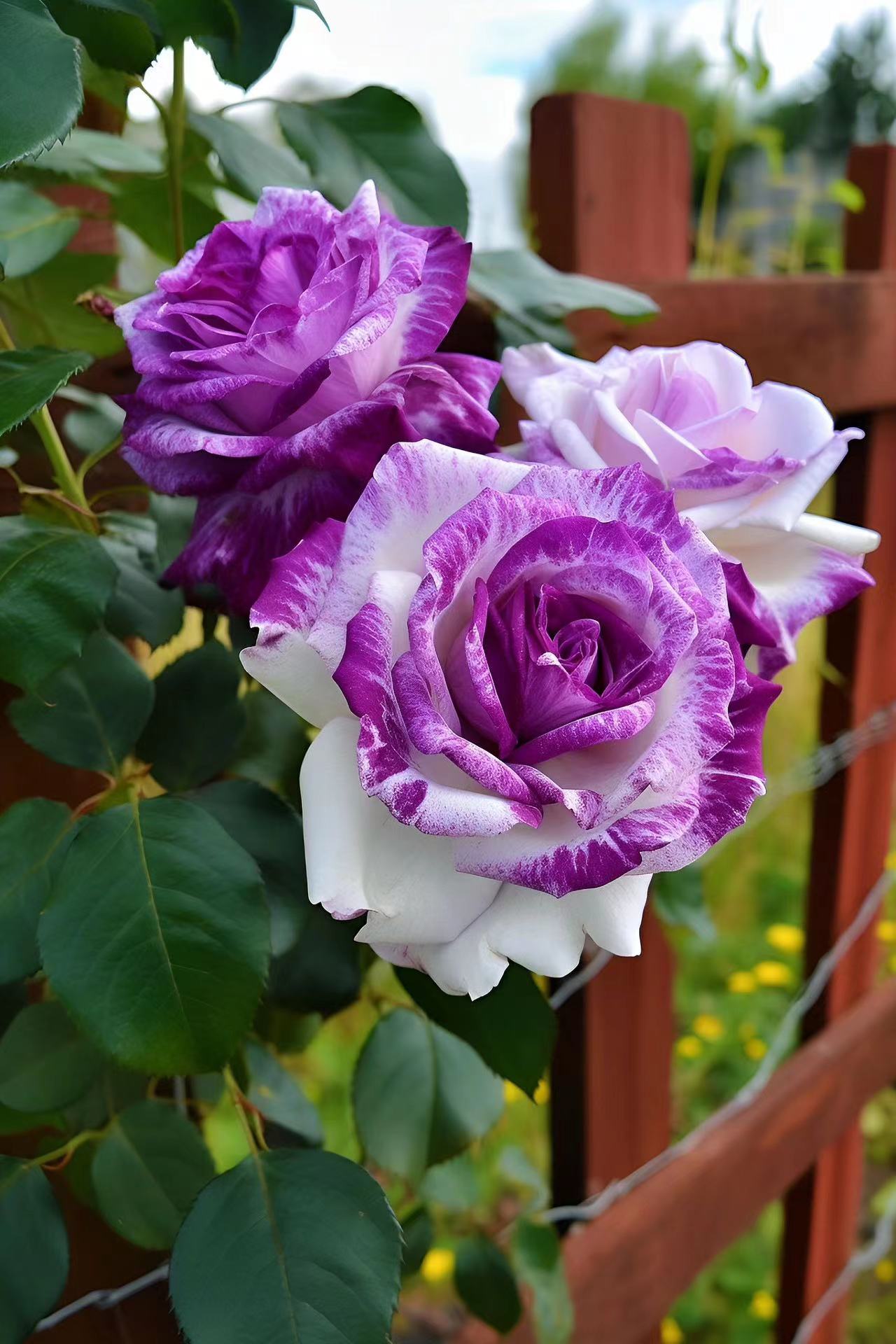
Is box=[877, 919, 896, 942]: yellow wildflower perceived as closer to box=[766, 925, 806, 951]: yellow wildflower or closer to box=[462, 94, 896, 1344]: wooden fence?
box=[766, 925, 806, 951]: yellow wildflower

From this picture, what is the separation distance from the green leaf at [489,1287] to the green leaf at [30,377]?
1.81 feet

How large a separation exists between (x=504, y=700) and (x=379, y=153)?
0.28m

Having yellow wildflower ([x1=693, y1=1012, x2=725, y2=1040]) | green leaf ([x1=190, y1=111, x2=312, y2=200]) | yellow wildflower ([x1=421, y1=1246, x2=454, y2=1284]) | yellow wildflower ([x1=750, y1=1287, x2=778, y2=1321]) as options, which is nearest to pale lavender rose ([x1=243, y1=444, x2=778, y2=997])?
green leaf ([x1=190, y1=111, x2=312, y2=200])

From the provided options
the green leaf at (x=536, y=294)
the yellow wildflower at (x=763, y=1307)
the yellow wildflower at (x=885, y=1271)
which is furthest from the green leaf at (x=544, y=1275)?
the yellow wildflower at (x=885, y=1271)

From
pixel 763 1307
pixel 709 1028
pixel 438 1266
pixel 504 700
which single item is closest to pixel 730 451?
pixel 504 700

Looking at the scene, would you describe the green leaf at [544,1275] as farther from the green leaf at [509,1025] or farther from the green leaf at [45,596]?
the green leaf at [45,596]

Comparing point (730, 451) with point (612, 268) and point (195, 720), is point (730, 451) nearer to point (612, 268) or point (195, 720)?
point (195, 720)

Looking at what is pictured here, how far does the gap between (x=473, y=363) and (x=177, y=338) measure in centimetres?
9

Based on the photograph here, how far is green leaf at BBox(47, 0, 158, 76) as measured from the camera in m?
0.33

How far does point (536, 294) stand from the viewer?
0.48 m

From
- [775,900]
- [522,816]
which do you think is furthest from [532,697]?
[775,900]

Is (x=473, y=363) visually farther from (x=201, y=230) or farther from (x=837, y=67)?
(x=837, y=67)

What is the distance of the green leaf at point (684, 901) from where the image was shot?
2.06ft

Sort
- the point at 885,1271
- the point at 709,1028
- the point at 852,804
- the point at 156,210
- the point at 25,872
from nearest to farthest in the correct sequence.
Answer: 1. the point at 25,872
2. the point at 156,210
3. the point at 852,804
4. the point at 885,1271
5. the point at 709,1028
